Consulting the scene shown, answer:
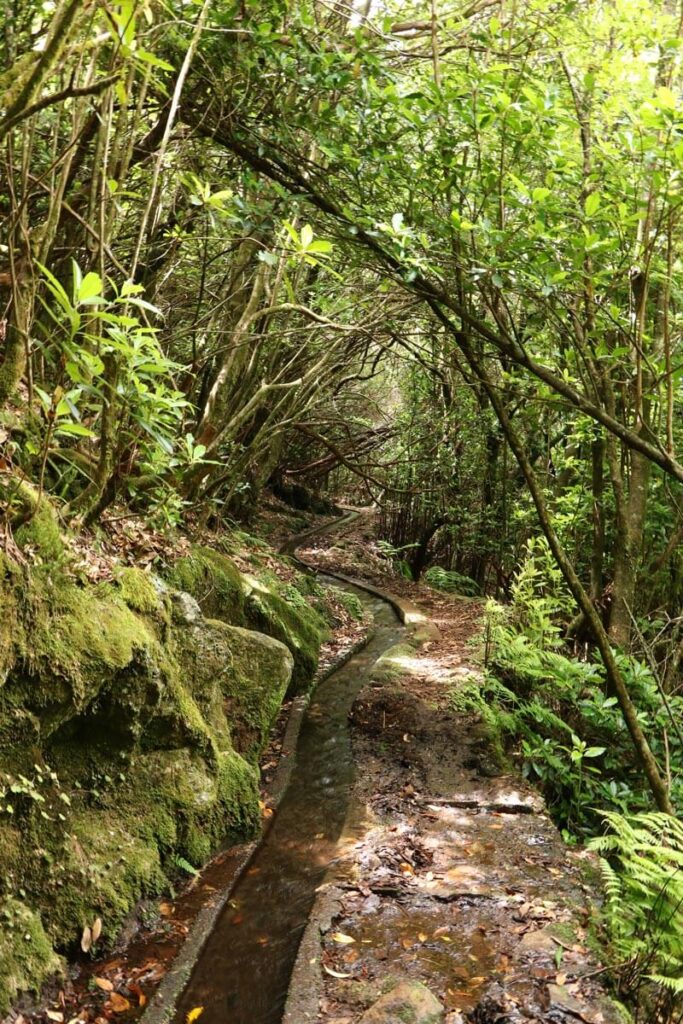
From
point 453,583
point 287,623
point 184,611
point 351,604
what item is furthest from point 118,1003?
point 453,583

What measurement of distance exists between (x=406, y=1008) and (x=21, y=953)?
5.66 ft

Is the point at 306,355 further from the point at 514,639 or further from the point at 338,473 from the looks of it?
the point at 338,473

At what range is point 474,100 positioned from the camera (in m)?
4.12

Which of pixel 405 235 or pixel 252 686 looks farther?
pixel 252 686

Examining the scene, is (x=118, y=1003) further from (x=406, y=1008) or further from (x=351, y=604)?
(x=351, y=604)

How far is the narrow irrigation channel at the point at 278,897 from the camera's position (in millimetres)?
3459

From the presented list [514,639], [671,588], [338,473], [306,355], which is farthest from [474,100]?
[338,473]

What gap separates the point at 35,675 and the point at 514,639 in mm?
4717

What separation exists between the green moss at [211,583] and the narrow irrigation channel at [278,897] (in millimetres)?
1346

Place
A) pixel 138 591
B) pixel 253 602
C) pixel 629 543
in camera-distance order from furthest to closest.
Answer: pixel 253 602
pixel 629 543
pixel 138 591

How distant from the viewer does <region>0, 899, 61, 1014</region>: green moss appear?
9.77ft

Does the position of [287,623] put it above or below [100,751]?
below

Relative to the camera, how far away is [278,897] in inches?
169

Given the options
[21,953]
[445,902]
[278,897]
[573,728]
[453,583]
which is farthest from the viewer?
[453,583]
